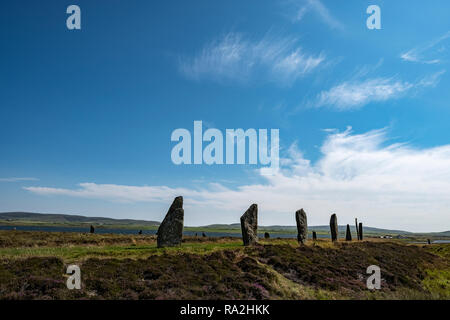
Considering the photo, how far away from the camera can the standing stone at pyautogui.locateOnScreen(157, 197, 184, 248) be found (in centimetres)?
2434

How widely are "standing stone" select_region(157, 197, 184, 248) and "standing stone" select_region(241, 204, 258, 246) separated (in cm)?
690

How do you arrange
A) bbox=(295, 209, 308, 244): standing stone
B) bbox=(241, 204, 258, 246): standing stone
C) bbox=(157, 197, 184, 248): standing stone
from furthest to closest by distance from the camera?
bbox=(295, 209, 308, 244): standing stone
bbox=(241, 204, 258, 246): standing stone
bbox=(157, 197, 184, 248): standing stone

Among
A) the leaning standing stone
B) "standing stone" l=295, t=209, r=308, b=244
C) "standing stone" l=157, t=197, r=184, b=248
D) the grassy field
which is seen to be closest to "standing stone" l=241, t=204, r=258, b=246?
the grassy field

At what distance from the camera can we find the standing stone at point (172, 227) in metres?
24.3

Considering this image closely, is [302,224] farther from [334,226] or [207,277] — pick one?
[207,277]

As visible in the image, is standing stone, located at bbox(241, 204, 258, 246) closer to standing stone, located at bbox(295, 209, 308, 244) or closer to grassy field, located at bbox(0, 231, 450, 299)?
grassy field, located at bbox(0, 231, 450, 299)

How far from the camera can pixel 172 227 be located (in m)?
24.5

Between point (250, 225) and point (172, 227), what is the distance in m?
8.40

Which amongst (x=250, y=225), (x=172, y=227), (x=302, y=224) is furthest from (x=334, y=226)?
(x=172, y=227)
